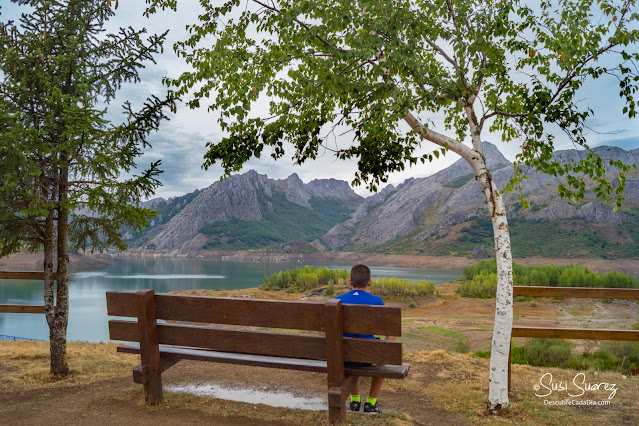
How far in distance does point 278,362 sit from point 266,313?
1.64 ft

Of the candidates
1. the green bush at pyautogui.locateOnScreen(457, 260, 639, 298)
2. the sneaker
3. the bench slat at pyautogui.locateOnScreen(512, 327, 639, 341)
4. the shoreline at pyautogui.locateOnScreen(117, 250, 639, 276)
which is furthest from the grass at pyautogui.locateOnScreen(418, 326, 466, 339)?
the shoreline at pyautogui.locateOnScreen(117, 250, 639, 276)

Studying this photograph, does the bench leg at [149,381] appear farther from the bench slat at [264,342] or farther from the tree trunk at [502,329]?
the tree trunk at [502,329]

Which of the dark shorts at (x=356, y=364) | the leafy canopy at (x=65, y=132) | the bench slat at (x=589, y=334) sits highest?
the leafy canopy at (x=65, y=132)

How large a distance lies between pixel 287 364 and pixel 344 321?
719 mm

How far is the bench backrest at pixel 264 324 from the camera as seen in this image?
3.74 meters

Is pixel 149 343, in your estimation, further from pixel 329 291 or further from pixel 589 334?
pixel 329 291

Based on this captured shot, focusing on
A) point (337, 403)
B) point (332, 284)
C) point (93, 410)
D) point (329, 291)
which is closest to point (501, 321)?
point (337, 403)

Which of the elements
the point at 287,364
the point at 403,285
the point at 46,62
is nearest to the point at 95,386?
the point at 287,364

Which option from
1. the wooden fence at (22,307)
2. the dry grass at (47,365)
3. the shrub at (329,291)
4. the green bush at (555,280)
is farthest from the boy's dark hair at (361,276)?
the green bush at (555,280)

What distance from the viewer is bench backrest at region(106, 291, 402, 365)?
3.74m

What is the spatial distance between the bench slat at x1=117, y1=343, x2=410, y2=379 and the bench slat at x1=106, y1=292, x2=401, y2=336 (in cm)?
37

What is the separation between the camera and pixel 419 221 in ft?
430

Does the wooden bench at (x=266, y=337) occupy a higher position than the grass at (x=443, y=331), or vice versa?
the wooden bench at (x=266, y=337)

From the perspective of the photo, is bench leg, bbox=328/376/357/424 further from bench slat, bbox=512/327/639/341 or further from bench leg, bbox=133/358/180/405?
bench slat, bbox=512/327/639/341
